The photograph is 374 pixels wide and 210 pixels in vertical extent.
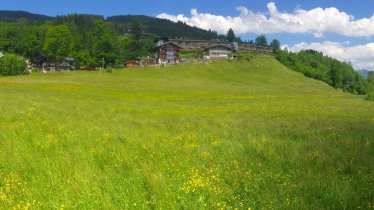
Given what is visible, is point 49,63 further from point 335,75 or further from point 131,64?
point 335,75

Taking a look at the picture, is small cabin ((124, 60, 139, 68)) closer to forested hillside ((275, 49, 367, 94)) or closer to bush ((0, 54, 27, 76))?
bush ((0, 54, 27, 76))

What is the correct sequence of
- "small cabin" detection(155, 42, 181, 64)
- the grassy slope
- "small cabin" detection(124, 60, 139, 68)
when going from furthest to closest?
"small cabin" detection(155, 42, 181, 64) < "small cabin" detection(124, 60, 139, 68) < the grassy slope

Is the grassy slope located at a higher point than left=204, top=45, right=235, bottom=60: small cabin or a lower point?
lower

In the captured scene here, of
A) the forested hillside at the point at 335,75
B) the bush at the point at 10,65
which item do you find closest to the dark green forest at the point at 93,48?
the forested hillside at the point at 335,75

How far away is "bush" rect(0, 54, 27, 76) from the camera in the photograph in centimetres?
9850

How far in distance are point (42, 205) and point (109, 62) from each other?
120 metres

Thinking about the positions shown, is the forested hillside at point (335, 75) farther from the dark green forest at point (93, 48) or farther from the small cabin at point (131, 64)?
the small cabin at point (131, 64)

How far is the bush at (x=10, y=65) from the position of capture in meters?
98.5

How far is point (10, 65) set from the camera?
326ft

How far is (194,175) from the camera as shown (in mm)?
9914

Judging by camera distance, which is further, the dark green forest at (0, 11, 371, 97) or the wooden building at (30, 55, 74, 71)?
the wooden building at (30, 55, 74, 71)

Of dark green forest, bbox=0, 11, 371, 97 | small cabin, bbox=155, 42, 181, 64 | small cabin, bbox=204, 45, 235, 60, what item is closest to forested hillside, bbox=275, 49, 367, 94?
dark green forest, bbox=0, 11, 371, 97

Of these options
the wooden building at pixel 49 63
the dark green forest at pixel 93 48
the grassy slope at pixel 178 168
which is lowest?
the grassy slope at pixel 178 168

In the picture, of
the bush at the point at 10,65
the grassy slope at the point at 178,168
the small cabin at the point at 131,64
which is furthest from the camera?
the small cabin at the point at 131,64
